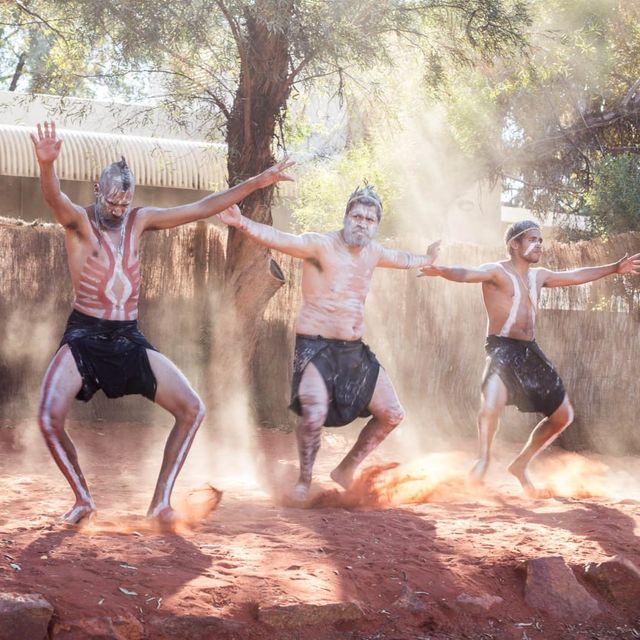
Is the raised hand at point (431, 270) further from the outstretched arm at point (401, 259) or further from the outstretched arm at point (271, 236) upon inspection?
the outstretched arm at point (271, 236)

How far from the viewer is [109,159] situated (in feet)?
46.3

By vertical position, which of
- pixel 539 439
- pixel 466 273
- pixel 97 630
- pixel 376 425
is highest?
pixel 466 273

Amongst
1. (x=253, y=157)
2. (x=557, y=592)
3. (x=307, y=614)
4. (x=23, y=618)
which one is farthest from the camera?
(x=253, y=157)

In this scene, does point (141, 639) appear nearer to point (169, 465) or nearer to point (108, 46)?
point (169, 465)

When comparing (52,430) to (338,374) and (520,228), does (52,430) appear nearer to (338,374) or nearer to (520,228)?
(338,374)

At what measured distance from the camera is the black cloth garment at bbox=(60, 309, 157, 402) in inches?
215

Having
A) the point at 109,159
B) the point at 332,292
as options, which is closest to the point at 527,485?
the point at 332,292

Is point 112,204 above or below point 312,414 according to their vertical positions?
above

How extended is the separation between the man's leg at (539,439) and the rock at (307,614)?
10.6 ft

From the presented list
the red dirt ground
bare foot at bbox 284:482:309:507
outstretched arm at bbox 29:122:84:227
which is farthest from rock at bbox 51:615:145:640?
bare foot at bbox 284:482:309:507

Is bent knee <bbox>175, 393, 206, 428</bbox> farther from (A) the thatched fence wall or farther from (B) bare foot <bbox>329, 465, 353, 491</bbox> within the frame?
(A) the thatched fence wall

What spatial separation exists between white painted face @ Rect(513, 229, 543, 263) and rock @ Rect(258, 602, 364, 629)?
3836mm

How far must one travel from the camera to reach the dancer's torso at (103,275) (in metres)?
5.57

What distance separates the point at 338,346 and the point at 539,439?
1774mm
